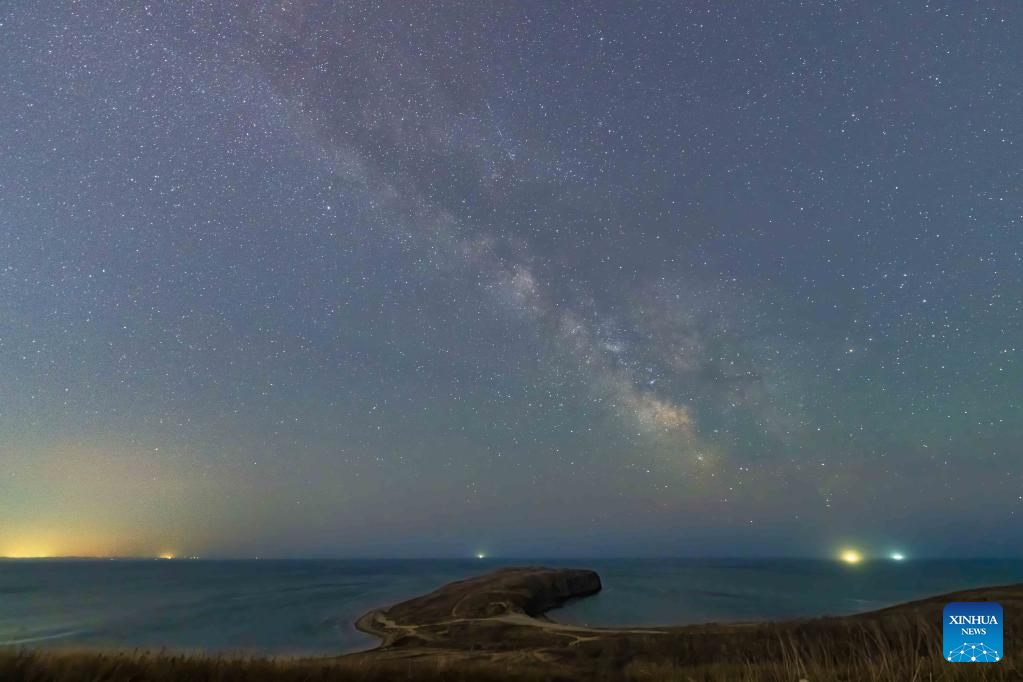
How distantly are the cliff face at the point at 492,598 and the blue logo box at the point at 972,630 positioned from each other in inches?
1738

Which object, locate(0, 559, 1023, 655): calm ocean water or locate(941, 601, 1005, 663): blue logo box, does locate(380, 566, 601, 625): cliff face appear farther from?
locate(941, 601, 1005, 663): blue logo box

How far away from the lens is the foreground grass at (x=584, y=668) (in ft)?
34.7

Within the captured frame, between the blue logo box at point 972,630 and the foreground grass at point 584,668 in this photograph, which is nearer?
the blue logo box at point 972,630

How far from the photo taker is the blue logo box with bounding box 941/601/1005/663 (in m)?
8.44

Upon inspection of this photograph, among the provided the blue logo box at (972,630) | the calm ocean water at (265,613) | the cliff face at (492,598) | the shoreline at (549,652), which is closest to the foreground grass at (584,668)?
the shoreline at (549,652)

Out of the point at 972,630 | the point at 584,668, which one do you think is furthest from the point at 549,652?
the point at 972,630

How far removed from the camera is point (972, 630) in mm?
8602

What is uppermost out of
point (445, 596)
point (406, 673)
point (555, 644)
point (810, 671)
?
point (810, 671)

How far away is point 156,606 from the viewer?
94562 mm

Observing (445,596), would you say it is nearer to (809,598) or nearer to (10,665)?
(10,665)

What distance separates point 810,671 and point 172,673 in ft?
52.1

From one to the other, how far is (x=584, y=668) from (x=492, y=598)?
32819mm

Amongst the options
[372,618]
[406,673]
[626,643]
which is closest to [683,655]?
[626,643]

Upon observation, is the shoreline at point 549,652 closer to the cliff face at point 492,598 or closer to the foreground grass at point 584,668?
the foreground grass at point 584,668
